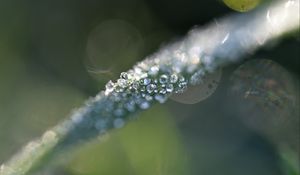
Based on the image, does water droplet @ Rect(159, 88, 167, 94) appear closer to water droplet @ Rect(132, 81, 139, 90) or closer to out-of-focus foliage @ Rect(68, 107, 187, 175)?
water droplet @ Rect(132, 81, 139, 90)

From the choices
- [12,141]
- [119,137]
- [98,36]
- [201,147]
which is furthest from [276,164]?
[98,36]

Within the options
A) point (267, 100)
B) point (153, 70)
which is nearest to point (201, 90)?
point (267, 100)

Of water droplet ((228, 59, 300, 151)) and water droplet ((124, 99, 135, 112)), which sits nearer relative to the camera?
water droplet ((124, 99, 135, 112))

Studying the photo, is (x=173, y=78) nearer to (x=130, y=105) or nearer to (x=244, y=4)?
(x=130, y=105)

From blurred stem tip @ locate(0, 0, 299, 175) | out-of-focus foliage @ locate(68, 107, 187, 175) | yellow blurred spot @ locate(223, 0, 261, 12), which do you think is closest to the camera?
blurred stem tip @ locate(0, 0, 299, 175)

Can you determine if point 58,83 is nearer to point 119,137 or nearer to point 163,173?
point 119,137

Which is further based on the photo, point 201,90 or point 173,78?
point 201,90

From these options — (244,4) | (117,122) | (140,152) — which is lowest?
(117,122)

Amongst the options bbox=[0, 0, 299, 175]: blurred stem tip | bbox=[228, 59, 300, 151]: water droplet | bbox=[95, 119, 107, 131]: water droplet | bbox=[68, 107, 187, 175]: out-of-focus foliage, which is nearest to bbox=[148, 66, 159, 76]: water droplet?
bbox=[0, 0, 299, 175]: blurred stem tip

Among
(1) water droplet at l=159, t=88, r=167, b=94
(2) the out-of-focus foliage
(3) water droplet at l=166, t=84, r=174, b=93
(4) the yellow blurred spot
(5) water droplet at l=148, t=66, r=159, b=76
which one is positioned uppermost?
(4) the yellow blurred spot
